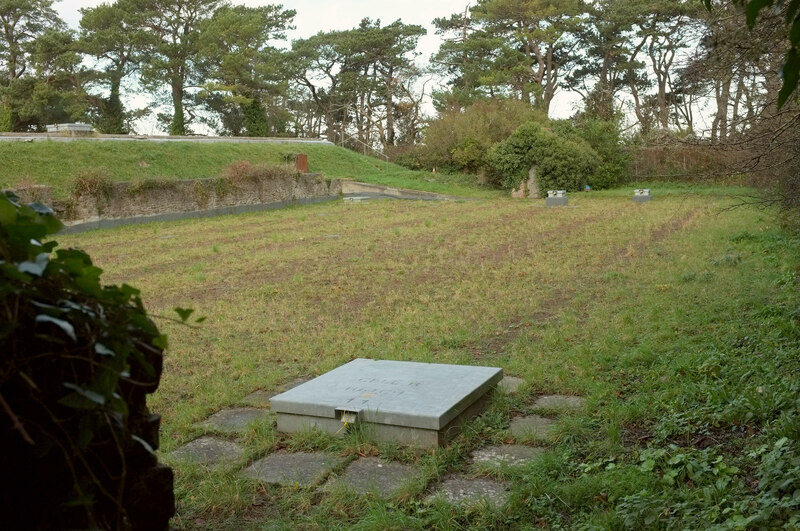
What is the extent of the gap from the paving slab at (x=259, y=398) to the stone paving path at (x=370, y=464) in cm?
32

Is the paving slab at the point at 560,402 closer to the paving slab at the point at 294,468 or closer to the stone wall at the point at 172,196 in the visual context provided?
the paving slab at the point at 294,468

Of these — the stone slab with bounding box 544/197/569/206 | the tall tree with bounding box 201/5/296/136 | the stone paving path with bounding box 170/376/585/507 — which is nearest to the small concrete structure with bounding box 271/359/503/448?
the stone paving path with bounding box 170/376/585/507

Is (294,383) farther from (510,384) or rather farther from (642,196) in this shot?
(642,196)

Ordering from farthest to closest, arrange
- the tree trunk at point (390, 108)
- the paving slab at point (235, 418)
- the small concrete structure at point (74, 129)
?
1. the tree trunk at point (390, 108)
2. the small concrete structure at point (74, 129)
3. the paving slab at point (235, 418)

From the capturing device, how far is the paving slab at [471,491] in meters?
3.28

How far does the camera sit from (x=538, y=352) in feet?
19.5

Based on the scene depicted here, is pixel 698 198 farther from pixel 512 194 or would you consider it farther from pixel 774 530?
pixel 774 530

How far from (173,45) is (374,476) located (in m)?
38.9

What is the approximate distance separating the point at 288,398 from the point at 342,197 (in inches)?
936

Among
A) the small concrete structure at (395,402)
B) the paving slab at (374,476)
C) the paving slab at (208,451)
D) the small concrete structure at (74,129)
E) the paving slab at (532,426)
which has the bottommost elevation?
the paving slab at (208,451)

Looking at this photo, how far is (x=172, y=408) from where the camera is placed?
16.1 ft

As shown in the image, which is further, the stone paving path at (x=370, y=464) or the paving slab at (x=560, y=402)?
the paving slab at (x=560, y=402)

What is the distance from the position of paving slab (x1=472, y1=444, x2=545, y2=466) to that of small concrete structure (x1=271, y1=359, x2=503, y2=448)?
0.75 ft

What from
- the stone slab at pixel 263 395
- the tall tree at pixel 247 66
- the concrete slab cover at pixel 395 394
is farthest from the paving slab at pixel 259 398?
the tall tree at pixel 247 66
